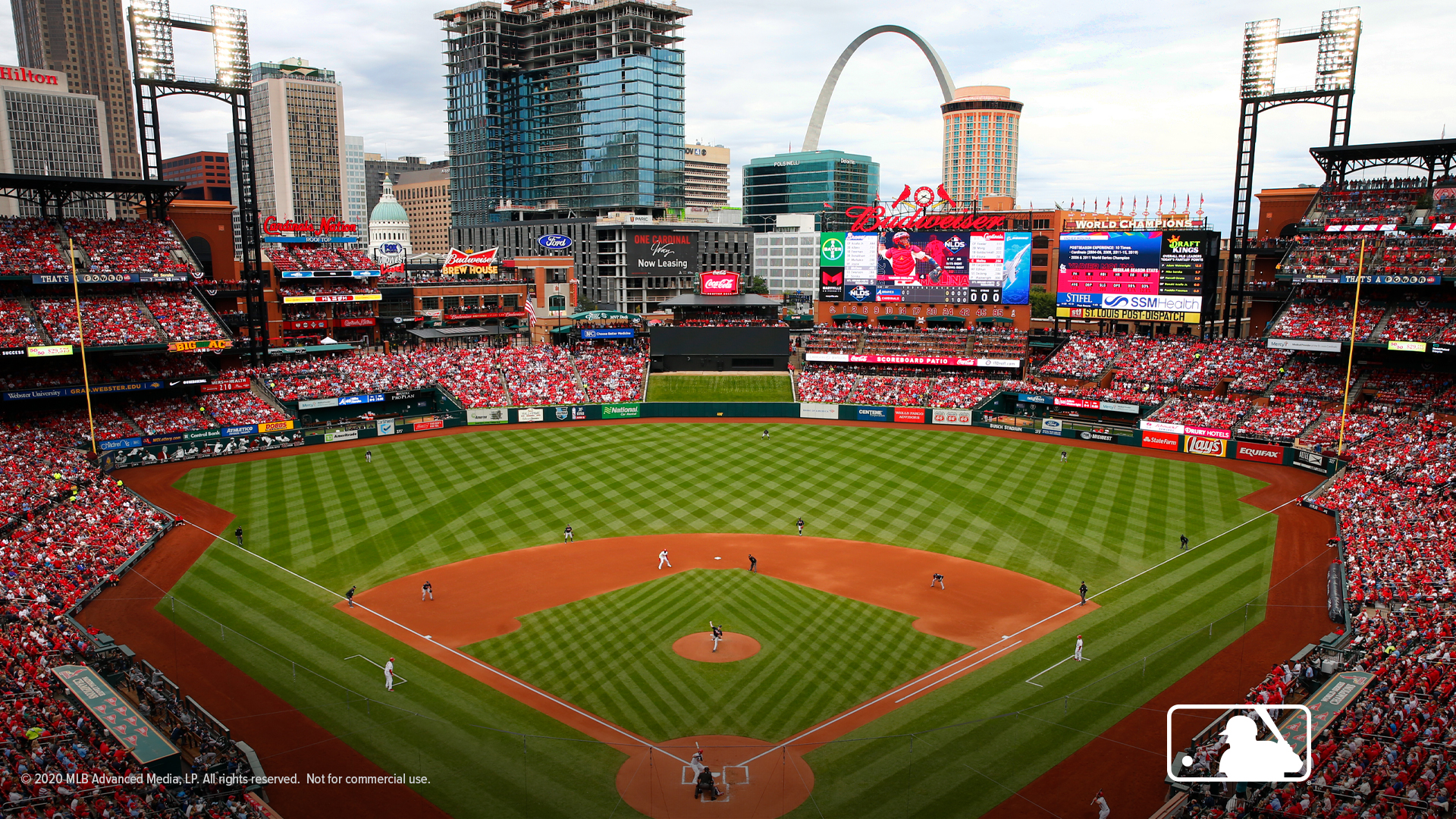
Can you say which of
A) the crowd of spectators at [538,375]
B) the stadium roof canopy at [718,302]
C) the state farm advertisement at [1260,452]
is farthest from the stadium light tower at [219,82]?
the state farm advertisement at [1260,452]

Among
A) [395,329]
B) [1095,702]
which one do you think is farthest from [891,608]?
[395,329]

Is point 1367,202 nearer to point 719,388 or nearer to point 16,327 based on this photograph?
point 719,388

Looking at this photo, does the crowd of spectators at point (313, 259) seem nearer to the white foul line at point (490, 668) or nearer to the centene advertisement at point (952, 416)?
the white foul line at point (490, 668)

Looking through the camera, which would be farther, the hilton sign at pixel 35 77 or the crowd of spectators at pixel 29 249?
the hilton sign at pixel 35 77

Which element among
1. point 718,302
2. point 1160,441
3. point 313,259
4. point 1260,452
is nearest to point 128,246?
point 313,259

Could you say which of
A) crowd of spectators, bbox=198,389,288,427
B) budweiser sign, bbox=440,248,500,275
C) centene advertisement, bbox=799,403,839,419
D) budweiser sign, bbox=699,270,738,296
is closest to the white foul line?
crowd of spectators, bbox=198,389,288,427

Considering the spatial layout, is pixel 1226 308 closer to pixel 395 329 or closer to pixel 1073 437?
pixel 1073 437
